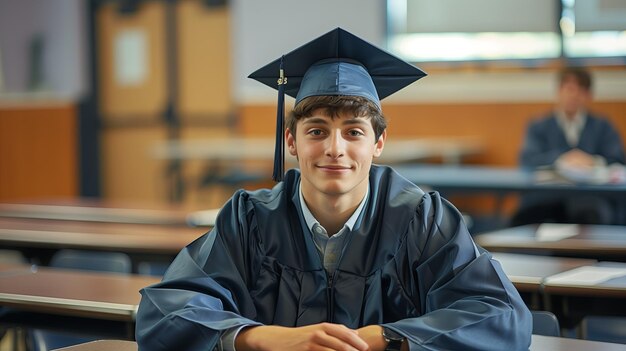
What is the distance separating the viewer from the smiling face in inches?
79.3

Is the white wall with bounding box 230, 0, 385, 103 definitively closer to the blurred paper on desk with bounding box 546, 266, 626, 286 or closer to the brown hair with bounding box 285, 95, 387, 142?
the blurred paper on desk with bounding box 546, 266, 626, 286

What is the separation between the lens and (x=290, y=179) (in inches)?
87.5

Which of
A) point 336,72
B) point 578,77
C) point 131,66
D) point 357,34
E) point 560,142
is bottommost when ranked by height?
point 560,142

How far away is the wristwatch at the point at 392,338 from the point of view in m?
1.87

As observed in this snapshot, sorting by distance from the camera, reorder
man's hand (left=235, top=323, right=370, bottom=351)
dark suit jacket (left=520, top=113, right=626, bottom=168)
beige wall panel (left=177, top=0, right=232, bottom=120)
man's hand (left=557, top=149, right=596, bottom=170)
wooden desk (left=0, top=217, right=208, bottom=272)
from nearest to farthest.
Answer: man's hand (left=235, top=323, right=370, bottom=351) → wooden desk (left=0, top=217, right=208, bottom=272) → man's hand (left=557, top=149, right=596, bottom=170) → dark suit jacket (left=520, top=113, right=626, bottom=168) → beige wall panel (left=177, top=0, right=232, bottom=120)

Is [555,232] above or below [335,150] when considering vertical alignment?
below

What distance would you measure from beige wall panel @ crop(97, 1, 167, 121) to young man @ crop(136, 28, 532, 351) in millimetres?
7604

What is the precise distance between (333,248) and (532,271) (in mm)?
889

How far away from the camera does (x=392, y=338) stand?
6.13ft

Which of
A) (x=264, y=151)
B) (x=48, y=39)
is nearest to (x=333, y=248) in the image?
(x=264, y=151)

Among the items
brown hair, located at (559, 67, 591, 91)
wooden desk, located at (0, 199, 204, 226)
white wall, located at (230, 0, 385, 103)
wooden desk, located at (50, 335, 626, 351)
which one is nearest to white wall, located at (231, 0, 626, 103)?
white wall, located at (230, 0, 385, 103)

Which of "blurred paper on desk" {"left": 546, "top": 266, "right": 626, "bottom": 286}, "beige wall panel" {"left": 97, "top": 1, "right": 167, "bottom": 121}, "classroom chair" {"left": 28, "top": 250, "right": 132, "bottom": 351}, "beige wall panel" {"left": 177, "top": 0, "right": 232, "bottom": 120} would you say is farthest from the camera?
"beige wall panel" {"left": 97, "top": 1, "right": 167, "bottom": 121}

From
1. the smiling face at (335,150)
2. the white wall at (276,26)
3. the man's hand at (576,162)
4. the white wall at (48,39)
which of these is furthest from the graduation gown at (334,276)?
the white wall at (48,39)

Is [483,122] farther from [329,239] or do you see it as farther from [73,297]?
[329,239]
